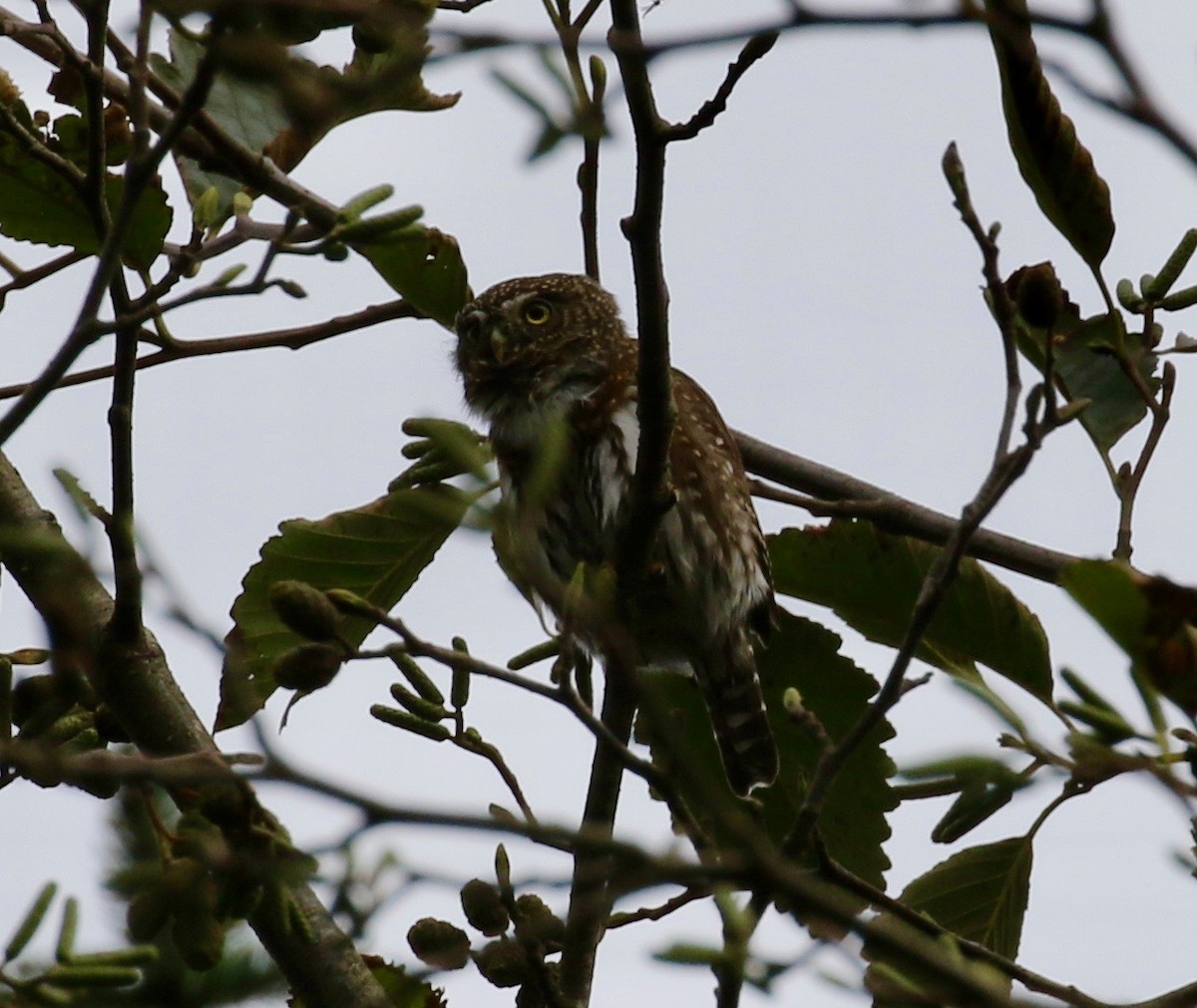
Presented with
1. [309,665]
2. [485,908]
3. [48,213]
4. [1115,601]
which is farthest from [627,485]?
[1115,601]

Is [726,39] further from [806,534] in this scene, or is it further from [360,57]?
[806,534]

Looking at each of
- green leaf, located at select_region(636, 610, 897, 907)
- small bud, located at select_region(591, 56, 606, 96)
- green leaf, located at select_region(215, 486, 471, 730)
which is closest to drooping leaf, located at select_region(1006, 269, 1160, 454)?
green leaf, located at select_region(636, 610, 897, 907)

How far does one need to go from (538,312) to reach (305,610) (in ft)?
11.1

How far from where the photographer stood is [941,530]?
364 cm

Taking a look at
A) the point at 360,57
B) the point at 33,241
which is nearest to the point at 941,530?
the point at 360,57

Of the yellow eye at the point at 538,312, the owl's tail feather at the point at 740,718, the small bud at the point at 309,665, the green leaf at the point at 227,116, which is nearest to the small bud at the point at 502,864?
the small bud at the point at 309,665

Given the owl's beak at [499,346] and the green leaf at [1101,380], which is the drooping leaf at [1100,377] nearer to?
the green leaf at [1101,380]

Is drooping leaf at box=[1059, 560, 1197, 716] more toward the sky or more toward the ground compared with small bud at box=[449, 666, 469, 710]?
more toward the ground

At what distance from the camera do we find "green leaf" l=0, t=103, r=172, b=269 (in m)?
2.96

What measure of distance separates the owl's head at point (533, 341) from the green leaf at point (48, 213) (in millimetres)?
1920

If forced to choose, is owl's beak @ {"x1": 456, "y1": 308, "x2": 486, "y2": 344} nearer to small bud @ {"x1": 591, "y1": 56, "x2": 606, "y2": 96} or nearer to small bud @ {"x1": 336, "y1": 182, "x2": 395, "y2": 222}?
small bud @ {"x1": 591, "y1": 56, "x2": 606, "y2": 96}

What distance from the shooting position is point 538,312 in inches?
209

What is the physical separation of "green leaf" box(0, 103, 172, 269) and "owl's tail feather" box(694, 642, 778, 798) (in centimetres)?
209

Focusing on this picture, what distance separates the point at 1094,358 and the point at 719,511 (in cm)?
136
